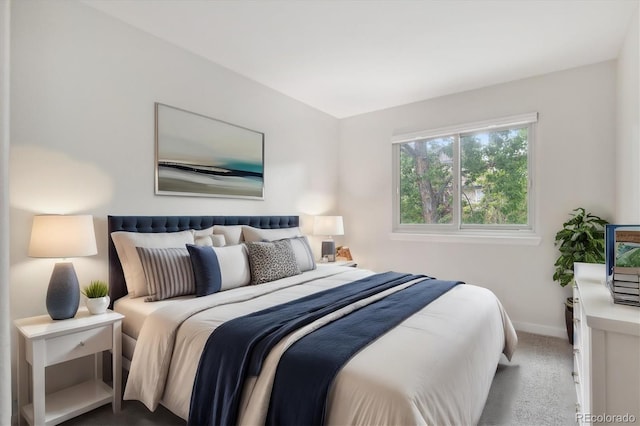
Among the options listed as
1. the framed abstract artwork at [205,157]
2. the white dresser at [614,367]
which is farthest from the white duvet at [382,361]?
the framed abstract artwork at [205,157]

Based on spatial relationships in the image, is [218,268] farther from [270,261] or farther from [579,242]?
[579,242]

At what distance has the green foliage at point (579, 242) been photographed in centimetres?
294

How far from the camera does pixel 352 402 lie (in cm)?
123

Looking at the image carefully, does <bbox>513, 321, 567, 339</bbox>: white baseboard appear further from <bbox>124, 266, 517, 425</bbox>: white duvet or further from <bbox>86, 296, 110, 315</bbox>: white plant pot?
<bbox>86, 296, 110, 315</bbox>: white plant pot

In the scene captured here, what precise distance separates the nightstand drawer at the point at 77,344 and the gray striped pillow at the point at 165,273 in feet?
1.05

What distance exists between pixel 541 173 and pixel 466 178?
2.51 feet

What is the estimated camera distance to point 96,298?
2.12 metres

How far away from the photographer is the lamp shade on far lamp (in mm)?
1957

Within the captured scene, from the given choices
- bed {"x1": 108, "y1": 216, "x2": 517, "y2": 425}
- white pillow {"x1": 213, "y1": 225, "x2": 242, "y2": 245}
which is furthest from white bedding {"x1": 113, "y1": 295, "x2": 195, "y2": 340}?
white pillow {"x1": 213, "y1": 225, "x2": 242, "y2": 245}

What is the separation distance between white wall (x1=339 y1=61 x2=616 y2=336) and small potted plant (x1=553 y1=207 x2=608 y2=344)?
0.44 feet

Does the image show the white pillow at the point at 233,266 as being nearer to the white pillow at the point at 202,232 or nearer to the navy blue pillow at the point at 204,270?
the navy blue pillow at the point at 204,270

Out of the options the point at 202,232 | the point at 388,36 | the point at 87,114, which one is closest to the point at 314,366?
the point at 202,232

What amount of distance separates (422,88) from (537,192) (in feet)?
5.37

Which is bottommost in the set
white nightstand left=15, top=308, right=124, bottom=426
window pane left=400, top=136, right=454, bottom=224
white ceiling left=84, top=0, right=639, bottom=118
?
white nightstand left=15, top=308, right=124, bottom=426
